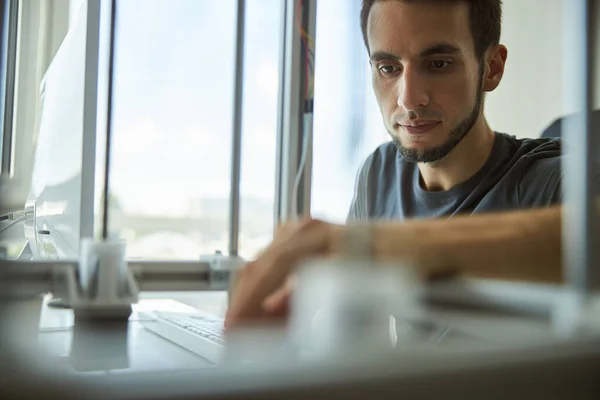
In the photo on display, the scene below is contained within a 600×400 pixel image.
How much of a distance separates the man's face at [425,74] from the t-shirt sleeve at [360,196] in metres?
0.14

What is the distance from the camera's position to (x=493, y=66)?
115 centimetres

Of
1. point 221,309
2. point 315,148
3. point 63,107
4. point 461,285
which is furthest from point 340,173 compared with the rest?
point 461,285

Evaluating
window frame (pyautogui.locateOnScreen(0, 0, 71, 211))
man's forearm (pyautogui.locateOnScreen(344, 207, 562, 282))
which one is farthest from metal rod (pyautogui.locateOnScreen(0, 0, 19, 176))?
man's forearm (pyautogui.locateOnScreen(344, 207, 562, 282))

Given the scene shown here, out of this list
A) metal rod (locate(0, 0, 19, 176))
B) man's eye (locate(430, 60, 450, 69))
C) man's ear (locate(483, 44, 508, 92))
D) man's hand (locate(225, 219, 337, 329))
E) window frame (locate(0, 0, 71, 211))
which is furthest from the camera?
man's ear (locate(483, 44, 508, 92))

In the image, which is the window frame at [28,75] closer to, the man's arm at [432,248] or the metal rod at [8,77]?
the metal rod at [8,77]

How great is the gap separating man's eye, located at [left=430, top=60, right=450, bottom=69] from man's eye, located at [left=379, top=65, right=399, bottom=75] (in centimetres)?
8

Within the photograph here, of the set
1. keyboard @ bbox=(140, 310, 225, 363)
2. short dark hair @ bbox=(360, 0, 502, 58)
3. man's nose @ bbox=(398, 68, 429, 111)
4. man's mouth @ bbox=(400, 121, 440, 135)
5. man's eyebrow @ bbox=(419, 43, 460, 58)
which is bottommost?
keyboard @ bbox=(140, 310, 225, 363)

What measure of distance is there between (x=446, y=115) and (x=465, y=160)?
0.09m

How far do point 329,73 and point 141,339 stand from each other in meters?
0.80

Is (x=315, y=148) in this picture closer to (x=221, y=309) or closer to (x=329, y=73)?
(x=329, y=73)

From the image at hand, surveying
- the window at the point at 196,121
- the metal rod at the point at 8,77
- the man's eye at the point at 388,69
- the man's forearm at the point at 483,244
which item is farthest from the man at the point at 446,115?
the metal rod at the point at 8,77

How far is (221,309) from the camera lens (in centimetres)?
76

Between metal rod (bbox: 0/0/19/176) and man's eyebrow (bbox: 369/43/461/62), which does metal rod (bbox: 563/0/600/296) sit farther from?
man's eyebrow (bbox: 369/43/461/62)

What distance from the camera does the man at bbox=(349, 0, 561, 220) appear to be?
38.1 inches
